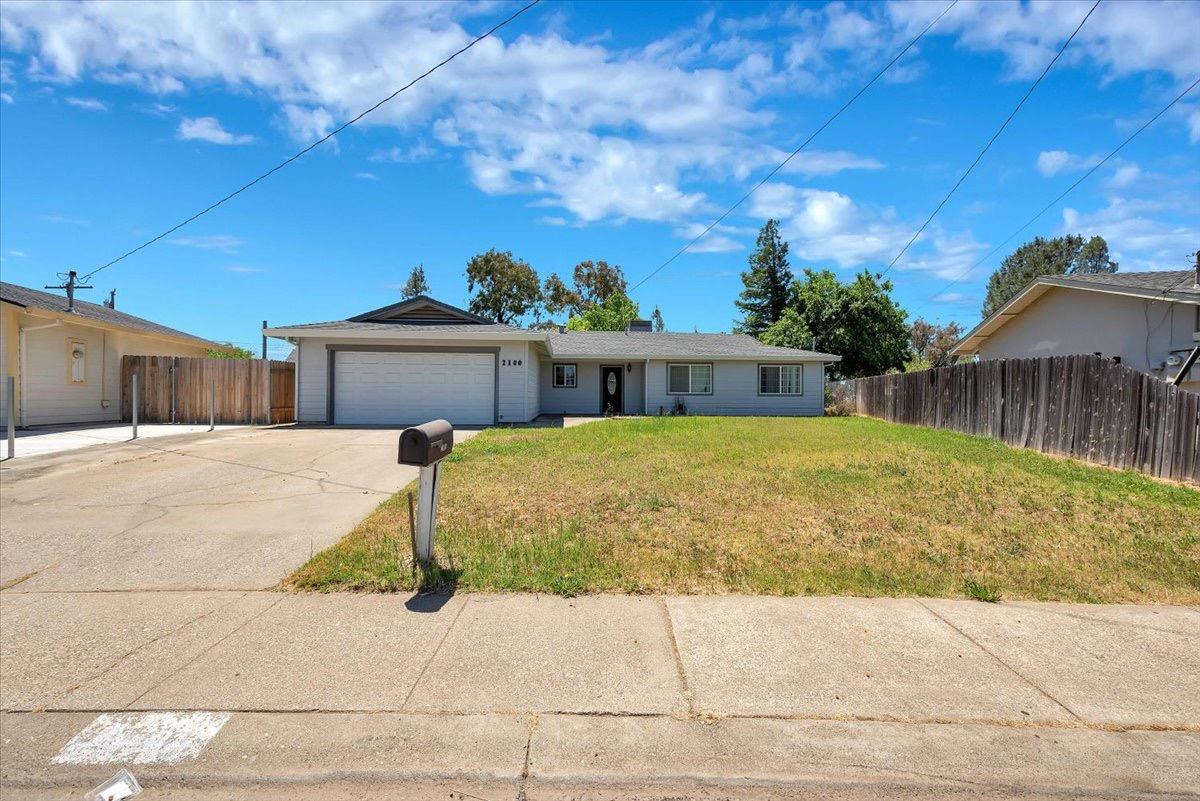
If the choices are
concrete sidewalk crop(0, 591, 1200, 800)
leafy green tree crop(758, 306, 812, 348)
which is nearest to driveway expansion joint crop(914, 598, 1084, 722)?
concrete sidewalk crop(0, 591, 1200, 800)

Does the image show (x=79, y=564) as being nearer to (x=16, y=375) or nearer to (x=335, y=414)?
(x=335, y=414)

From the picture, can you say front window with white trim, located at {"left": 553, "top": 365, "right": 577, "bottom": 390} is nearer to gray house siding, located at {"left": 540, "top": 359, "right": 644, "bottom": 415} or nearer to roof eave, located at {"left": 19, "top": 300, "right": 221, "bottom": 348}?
gray house siding, located at {"left": 540, "top": 359, "right": 644, "bottom": 415}

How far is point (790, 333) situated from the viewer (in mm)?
33469

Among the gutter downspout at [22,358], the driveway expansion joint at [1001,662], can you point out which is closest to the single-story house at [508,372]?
the gutter downspout at [22,358]

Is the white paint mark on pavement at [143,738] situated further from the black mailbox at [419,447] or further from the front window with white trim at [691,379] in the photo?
the front window with white trim at [691,379]

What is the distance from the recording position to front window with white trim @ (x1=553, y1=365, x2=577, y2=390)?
23938 millimetres

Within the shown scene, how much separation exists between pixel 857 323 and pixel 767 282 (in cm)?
774

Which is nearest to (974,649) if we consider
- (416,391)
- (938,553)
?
(938,553)

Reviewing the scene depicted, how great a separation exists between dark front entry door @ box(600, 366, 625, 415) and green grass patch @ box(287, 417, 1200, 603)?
1364 cm

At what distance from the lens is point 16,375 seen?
1470 centimetres

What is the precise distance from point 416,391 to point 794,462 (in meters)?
11.4

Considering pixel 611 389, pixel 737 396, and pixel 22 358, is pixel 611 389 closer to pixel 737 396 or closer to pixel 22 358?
pixel 737 396

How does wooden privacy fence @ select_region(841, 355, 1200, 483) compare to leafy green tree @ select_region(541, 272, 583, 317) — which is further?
leafy green tree @ select_region(541, 272, 583, 317)

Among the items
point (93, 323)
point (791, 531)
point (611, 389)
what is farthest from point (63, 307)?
point (791, 531)
